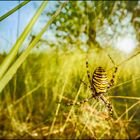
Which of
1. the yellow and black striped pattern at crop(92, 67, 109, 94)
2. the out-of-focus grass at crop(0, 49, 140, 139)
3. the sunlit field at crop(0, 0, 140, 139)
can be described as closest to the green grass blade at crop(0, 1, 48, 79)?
→ the yellow and black striped pattern at crop(92, 67, 109, 94)

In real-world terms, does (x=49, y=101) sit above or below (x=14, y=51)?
above

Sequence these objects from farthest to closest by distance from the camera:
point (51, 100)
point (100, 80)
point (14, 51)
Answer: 1. point (51, 100)
2. point (100, 80)
3. point (14, 51)

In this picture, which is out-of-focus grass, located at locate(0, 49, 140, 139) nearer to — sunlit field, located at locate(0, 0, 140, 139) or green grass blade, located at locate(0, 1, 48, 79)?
sunlit field, located at locate(0, 0, 140, 139)

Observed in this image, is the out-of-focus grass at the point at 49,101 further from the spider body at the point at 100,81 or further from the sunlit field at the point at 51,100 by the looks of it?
the spider body at the point at 100,81

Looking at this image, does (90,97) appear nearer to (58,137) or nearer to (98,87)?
(98,87)

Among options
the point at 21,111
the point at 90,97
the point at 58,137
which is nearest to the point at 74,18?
the point at 21,111

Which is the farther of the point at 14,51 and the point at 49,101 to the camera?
the point at 49,101

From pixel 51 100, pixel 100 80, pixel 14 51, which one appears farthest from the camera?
pixel 51 100

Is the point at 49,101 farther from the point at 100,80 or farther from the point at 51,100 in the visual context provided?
the point at 100,80

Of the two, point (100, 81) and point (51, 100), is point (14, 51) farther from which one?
point (51, 100)

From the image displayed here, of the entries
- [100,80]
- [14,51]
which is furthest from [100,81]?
[14,51]

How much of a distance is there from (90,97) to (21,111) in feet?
9.17

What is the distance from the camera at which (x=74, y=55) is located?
4316 mm

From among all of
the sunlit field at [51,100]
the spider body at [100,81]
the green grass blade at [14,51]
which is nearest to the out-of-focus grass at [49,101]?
the sunlit field at [51,100]
